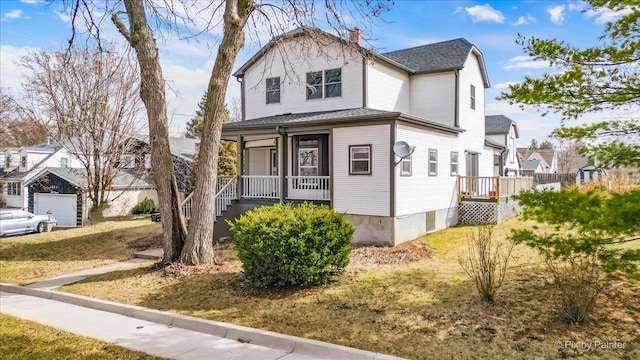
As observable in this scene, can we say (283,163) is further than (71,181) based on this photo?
No

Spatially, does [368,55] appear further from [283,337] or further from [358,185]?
[283,337]

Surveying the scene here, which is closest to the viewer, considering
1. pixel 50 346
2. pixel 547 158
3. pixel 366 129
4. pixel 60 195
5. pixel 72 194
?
pixel 50 346

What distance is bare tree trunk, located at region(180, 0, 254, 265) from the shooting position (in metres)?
9.77

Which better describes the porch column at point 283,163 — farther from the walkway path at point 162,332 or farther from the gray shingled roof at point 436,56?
the walkway path at point 162,332

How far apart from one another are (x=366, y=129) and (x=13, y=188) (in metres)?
36.5

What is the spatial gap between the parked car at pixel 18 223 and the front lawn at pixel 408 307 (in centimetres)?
1556

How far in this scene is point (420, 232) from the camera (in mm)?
13852

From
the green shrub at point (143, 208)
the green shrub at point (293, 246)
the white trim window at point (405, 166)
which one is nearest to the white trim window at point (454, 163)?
the white trim window at point (405, 166)

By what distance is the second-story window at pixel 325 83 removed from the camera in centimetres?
1577

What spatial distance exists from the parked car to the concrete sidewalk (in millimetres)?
15858

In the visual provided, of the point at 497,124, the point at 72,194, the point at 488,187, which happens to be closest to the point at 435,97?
the point at 488,187

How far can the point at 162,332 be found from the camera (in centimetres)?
634

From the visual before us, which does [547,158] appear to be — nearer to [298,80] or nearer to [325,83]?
[325,83]

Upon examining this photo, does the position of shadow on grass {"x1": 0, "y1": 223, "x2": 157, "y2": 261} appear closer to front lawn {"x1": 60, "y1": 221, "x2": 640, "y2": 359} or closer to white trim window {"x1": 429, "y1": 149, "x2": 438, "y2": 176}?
front lawn {"x1": 60, "y1": 221, "x2": 640, "y2": 359}
